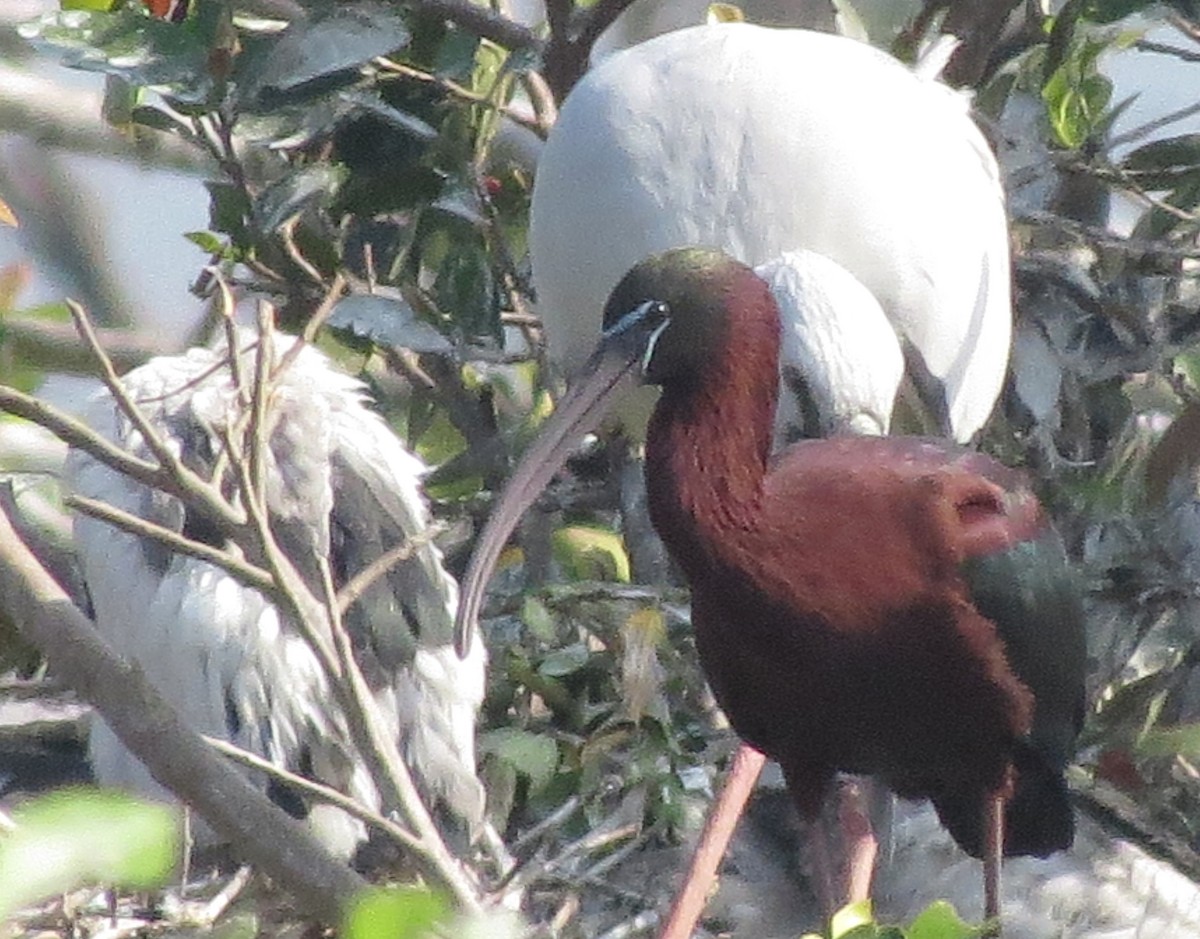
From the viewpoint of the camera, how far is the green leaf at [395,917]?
2.54 feet

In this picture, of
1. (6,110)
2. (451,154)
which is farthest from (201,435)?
(6,110)

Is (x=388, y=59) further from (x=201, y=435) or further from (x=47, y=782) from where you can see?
(x=47, y=782)

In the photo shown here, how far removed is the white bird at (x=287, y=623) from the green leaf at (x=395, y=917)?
7.75 feet

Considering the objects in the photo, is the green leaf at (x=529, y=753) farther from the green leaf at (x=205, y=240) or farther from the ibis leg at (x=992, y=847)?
the green leaf at (x=205, y=240)

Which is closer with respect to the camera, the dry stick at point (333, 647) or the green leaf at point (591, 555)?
the dry stick at point (333, 647)

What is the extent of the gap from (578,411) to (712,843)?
76 centimetres

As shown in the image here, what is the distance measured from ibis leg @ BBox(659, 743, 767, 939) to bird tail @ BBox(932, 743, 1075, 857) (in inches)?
10.7

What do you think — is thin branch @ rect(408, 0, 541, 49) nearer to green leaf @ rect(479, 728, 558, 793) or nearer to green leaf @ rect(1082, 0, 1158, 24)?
green leaf @ rect(1082, 0, 1158, 24)

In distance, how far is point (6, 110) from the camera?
14.8 feet

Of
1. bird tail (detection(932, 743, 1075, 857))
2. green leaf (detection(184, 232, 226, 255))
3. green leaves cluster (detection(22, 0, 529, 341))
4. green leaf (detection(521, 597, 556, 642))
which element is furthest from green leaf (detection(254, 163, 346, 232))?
bird tail (detection(932, 743, 1075, 857))

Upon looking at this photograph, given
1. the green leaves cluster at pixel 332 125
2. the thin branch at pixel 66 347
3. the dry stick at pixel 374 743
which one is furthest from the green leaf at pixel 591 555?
the dry stick at pixel 374 743

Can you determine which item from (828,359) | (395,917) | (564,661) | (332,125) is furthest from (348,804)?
(828,359)

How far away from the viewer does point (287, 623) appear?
332 centimetres

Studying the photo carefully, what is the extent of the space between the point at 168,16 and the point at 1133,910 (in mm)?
2077
